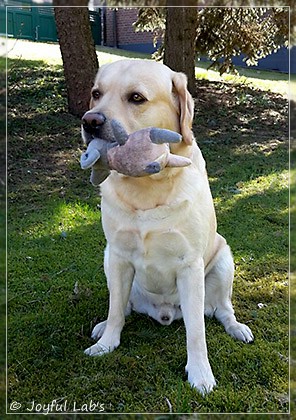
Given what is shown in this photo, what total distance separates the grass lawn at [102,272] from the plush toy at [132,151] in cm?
54

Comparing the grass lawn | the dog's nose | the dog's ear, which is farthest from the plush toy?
the grass lawn

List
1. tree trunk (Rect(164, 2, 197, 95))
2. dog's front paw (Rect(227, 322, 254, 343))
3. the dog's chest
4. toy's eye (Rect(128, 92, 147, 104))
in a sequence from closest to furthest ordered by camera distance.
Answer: toy's eye (Rect(128, 92, 147, 104)) < the dog's chest < tree trunk (Rect(164, 2, 197, 95)) < dog's front paw (Rect(227, 322, 254, 343))

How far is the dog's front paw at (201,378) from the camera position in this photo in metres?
1.56

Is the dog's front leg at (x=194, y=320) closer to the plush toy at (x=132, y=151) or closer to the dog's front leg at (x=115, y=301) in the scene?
the dog's front leg at (x=115, y=301)

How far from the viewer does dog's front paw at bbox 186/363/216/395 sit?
1.56 metres

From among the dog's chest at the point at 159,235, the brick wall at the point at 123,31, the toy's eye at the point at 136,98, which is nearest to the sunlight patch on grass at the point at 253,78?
the brick wall at the point at 123,31

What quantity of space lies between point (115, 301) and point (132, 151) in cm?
67

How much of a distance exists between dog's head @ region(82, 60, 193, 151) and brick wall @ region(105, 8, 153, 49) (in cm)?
23

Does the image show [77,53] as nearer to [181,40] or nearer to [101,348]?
[181,40]

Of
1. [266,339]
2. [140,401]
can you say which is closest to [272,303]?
[266,339]

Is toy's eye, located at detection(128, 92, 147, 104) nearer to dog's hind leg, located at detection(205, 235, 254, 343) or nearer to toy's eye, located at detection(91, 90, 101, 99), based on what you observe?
toy's eye, located at detection(91, 90, 101, 99)

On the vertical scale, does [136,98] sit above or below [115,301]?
above

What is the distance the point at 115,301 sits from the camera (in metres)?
1.81

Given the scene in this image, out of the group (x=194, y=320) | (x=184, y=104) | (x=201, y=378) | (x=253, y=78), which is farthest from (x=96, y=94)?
(x=201, y=378)
